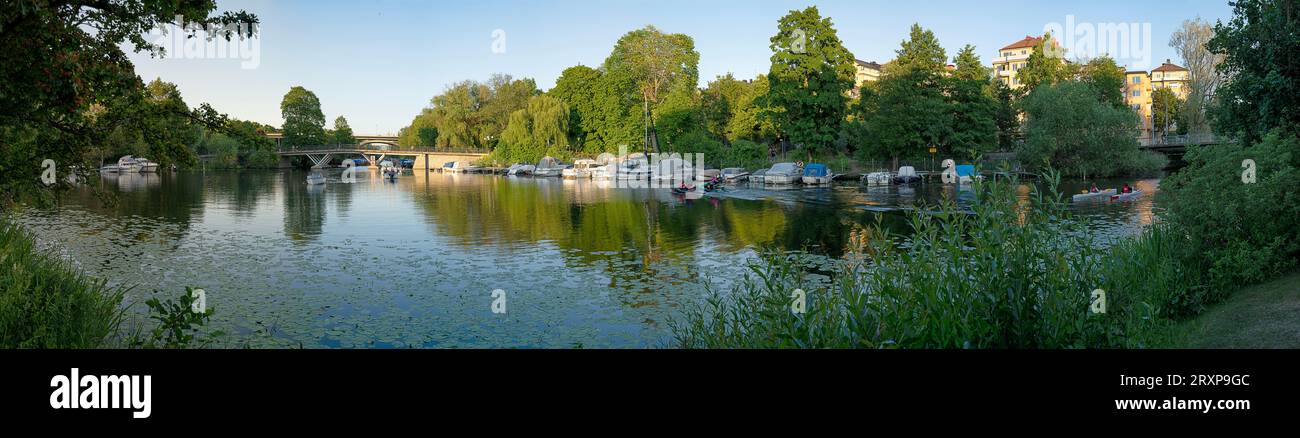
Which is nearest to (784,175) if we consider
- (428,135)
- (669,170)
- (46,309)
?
(669,170)

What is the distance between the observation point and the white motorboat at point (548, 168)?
98750 millimetres

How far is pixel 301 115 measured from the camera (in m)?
117

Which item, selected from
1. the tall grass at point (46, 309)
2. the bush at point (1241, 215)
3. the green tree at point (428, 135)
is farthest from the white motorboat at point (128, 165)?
the bush at point (1241, 215)

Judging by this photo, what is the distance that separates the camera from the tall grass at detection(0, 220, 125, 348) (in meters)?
11.4

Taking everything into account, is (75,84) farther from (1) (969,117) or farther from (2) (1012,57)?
(2) (1012,57)

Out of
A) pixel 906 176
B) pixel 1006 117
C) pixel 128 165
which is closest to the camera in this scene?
pixel 906 176

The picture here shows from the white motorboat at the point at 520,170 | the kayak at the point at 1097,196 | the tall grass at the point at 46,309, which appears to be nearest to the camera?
the tall grass at the point at 46,309

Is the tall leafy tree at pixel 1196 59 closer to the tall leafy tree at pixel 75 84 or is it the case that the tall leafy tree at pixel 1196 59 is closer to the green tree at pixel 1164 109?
the green tree at pixel 1164 109

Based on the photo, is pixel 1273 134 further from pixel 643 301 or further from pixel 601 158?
pixel 601 158

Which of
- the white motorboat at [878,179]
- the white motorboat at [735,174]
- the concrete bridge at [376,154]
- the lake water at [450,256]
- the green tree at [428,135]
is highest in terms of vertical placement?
the green tree at [428,135]

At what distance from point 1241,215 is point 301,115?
392 ft

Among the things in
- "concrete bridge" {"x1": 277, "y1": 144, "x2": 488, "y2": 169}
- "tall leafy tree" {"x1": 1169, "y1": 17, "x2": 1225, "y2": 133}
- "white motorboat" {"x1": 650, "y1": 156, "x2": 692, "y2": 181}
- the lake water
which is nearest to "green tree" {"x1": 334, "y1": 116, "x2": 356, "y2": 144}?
"concrete bridge" {"x1": 277, "y1": 144, "x2": 488, "y2": 169}

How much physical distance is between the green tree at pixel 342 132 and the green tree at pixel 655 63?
196 ft
